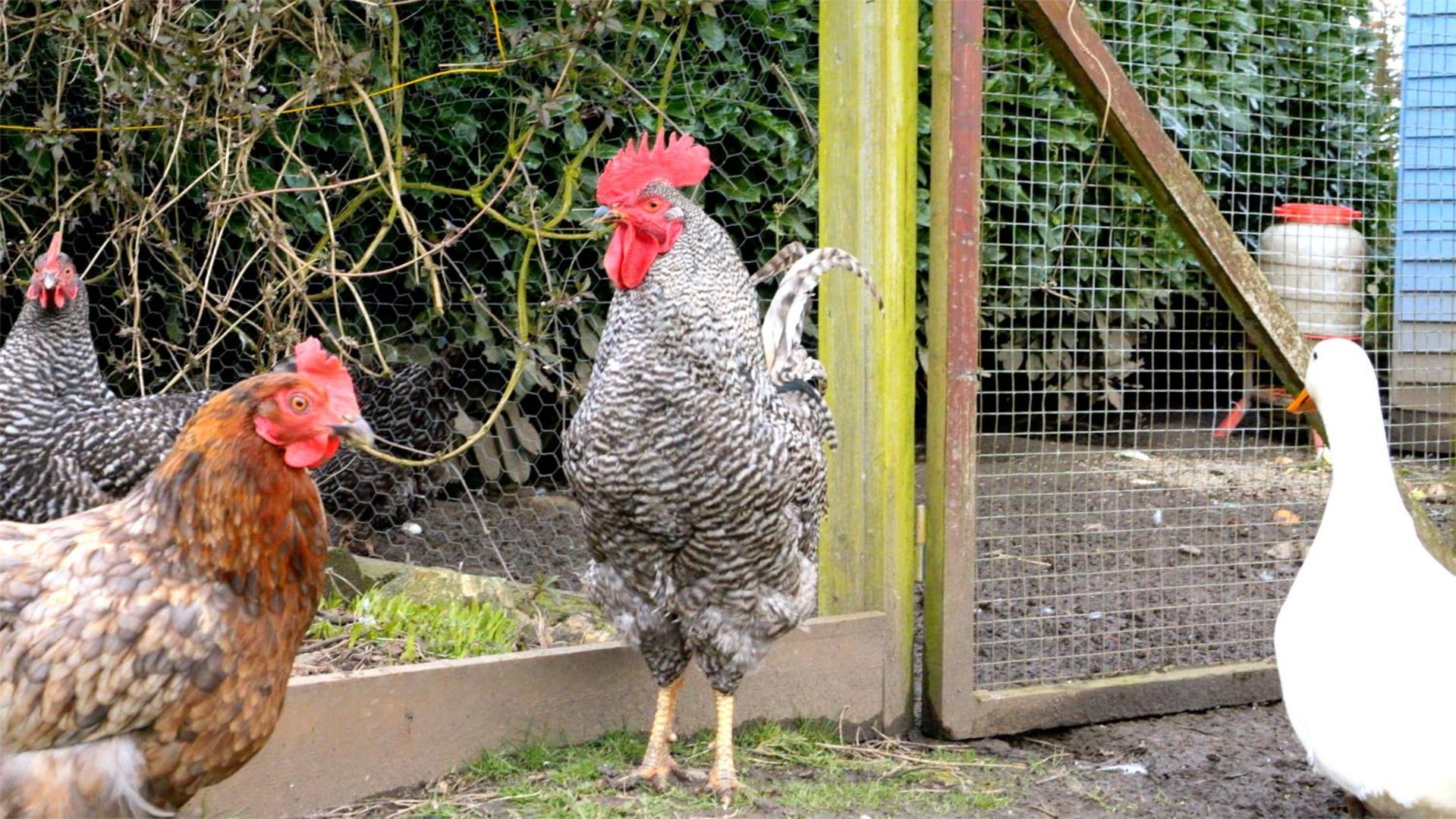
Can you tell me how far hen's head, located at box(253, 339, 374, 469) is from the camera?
2.52m

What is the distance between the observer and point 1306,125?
20.5 ft

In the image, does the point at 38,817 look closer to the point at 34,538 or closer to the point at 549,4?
the point at 34,538

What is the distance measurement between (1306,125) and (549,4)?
3593mm

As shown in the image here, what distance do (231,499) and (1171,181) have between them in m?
2.61

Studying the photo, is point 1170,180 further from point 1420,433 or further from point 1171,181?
point 1420,433

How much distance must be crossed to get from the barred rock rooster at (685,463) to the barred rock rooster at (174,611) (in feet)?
2.61

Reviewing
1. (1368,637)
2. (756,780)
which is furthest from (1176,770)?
(756,780)

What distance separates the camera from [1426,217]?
4777mm

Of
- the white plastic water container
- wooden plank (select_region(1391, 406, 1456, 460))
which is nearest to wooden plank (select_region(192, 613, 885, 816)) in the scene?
the white plastic water container

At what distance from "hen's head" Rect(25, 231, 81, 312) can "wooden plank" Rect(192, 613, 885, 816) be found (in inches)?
76.7

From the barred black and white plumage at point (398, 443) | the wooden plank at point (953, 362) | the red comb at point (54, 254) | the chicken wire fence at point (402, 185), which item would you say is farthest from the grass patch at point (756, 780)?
the red comb at point (54, 254)

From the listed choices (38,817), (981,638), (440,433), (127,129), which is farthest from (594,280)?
(38,817)

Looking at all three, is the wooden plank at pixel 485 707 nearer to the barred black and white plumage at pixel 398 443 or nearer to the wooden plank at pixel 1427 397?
the barred black and white plumage at pixel 398 443

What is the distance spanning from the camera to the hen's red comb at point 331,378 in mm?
2543
